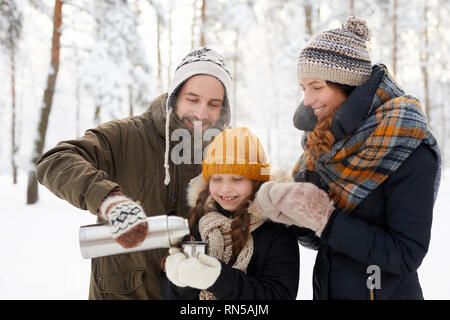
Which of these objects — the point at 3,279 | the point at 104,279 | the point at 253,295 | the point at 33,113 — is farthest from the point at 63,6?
the point at 33,113

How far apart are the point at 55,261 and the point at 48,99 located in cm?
601

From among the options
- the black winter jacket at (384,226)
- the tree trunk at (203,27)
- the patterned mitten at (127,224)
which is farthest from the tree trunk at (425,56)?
the patterned mitten at (127,224)

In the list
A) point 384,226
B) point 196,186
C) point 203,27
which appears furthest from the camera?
point 203,27

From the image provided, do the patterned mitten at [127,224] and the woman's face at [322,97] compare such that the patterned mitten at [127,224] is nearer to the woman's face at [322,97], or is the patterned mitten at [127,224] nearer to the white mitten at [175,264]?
the white mitten at [175,264]

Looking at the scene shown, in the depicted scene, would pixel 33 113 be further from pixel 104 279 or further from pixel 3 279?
pixel 104 279

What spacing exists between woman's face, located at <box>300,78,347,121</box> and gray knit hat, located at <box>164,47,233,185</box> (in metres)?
0.63

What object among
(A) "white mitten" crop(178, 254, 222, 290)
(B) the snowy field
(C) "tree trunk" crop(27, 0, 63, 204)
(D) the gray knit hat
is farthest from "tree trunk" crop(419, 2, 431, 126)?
(A) "white mitten" crop(178, 254, 222, 290)

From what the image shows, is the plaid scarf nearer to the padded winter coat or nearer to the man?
the padded winter coat

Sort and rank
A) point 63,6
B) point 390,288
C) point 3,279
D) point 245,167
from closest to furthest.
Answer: point 390,288 < point 245,167 < point 3,279 < point 63,6

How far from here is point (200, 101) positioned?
7.19 feet

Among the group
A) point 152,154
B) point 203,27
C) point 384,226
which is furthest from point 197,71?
point 203,27

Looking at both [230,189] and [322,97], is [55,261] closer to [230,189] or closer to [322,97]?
[230,189]
